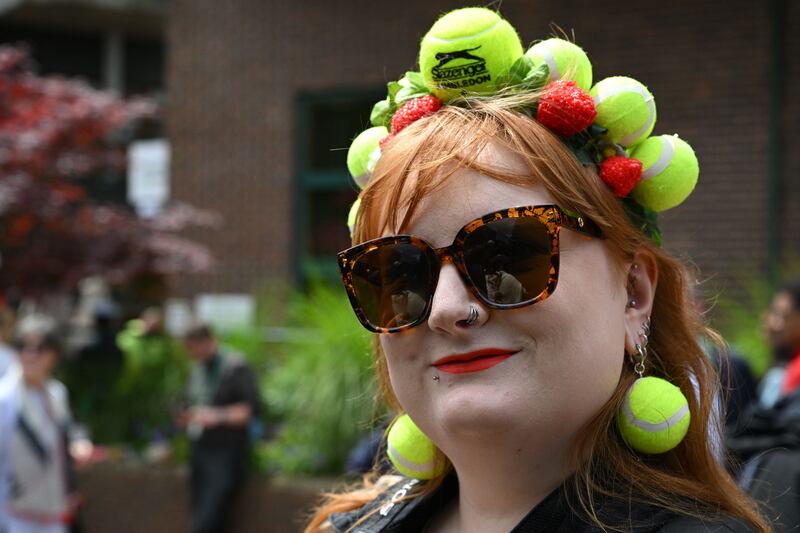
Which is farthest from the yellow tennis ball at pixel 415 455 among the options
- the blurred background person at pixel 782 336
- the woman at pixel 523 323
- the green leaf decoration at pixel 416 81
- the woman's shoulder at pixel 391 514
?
the blurred background person at pixel 782 336

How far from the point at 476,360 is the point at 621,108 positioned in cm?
55

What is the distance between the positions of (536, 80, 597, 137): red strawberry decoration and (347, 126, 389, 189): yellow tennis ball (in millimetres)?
363

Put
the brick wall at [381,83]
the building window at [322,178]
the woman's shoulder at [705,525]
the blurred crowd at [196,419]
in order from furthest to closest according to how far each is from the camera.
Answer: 1. the building window at [322,178]
2. the brick wall at [381,83]
3. the blurred crowd at [196,419]
4. the woman's shoulder at [705,525]

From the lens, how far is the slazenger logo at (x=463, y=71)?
1.79 meters

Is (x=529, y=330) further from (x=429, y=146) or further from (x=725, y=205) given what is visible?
(x=725, y=205)

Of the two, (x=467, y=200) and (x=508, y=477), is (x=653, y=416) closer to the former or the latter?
(x=508, y=477)

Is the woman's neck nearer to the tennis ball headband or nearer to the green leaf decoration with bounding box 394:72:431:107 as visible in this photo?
the tennis ball headband

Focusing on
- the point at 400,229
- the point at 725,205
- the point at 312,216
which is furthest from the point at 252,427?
the point at 400,229

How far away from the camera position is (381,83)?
977cm

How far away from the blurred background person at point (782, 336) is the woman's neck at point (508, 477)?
3.86 m

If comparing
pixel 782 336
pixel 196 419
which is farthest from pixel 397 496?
pixel 196 419

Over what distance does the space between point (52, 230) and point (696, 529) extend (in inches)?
296

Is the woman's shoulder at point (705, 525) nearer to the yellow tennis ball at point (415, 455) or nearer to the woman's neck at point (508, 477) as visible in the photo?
the woman's neck at point (508, 477)

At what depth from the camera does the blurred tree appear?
8.06m
